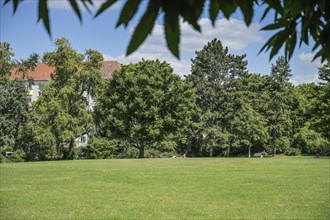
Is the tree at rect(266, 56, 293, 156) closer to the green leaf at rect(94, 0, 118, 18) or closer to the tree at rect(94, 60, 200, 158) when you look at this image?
the tree at rect(94, 60, 200, 158)

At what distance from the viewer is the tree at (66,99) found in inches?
1864

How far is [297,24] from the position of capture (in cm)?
161

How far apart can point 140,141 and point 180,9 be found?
50505mm

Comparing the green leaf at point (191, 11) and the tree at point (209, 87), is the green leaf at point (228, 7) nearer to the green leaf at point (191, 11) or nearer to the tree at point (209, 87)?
the green leaf at point (191, 11)

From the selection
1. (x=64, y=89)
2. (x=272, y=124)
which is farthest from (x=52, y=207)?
(x=272, y=124)

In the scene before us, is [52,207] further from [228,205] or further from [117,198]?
[228,205]

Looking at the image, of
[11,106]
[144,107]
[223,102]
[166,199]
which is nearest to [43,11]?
[166,199]

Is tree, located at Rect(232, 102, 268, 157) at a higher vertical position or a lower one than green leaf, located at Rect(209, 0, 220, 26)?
higher

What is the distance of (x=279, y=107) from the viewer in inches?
2352

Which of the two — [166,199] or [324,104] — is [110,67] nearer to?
[324,104]

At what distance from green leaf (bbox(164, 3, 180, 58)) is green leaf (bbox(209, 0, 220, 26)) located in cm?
16

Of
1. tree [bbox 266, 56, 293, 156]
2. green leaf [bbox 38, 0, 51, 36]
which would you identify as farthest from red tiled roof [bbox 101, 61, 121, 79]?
green leaf [bbox 38, 0, 51, 36]

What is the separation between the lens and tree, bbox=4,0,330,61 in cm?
88

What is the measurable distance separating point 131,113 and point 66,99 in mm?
7745
